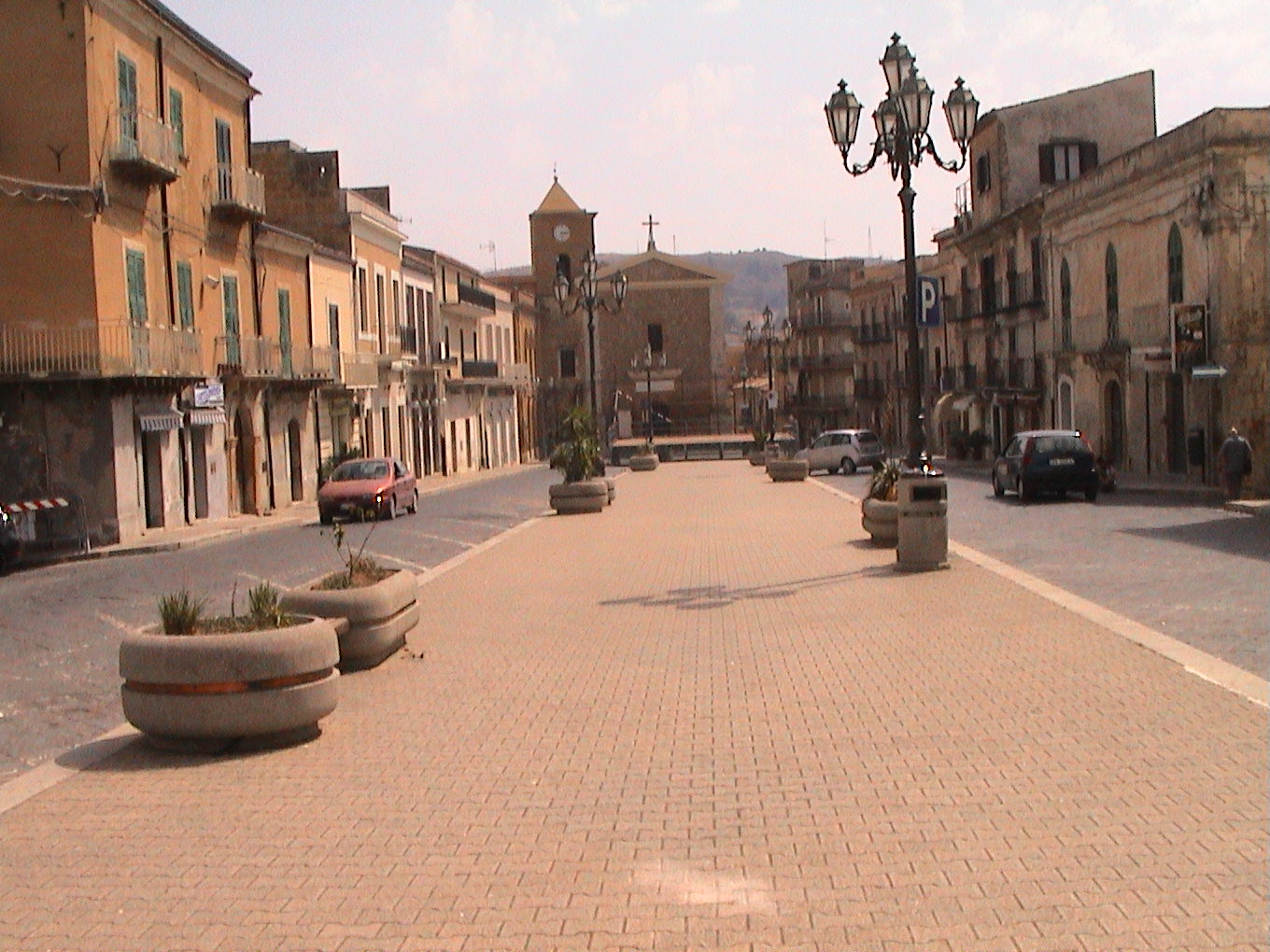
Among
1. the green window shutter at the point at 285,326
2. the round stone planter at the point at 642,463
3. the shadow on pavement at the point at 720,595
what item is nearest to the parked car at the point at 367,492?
the green window shutter at the point at 285,326

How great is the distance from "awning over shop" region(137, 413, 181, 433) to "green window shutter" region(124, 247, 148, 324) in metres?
1.78

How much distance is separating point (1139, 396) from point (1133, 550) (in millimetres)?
21695

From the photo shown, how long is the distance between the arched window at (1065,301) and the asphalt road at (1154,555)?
14657 mm

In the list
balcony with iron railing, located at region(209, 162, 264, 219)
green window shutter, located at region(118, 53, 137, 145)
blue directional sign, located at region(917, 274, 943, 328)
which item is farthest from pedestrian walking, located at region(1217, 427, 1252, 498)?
balcony with iron railing, located at region(209, 162, 264, 219)

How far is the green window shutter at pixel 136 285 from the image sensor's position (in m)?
28.5

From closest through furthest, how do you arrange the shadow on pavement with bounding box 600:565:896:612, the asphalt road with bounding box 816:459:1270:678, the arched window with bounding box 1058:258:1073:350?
the asphalt road with bounding box 816:459:1270:678
the shadow on pavement with bounding box 600:565:896:612
the arched window with bounding box 1058:258:1073:350

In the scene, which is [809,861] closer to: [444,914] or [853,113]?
[444,914]

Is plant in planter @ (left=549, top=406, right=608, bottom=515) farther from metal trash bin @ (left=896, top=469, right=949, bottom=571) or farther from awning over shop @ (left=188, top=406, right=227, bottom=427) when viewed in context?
metal trash bin @ (left=896, top=469, right=949, bottom=571)

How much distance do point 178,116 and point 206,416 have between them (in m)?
6.27

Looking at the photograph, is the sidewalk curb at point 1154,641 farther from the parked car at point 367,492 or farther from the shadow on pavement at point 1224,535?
the parked car at point 367,492

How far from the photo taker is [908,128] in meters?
18.3

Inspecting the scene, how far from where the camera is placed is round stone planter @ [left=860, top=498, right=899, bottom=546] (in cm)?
2000

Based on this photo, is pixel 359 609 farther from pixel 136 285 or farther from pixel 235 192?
pixel 235 192

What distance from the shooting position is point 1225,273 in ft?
109
